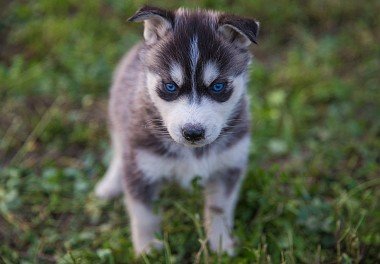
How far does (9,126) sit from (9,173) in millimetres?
718

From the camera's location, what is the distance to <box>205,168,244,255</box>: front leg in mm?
4336

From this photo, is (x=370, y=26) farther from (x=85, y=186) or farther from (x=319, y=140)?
(x=85, y=186)

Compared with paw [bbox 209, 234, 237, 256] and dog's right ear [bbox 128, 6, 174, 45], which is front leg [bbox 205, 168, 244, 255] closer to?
paw [bbox 209, 234, 237, 256]

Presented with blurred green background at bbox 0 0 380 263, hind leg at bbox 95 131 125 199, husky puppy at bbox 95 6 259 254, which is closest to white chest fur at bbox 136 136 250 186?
husky puppy at bbox 95 6 259 254

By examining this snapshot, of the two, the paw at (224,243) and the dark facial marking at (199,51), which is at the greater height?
the dark facial marking at (199,51)

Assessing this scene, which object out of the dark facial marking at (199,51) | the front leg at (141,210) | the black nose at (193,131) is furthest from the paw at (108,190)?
the black nose at (193,131)

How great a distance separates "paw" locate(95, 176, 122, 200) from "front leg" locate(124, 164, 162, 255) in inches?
27.4

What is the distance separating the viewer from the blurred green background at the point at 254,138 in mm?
4516

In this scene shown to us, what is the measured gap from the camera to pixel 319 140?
570 centimetres

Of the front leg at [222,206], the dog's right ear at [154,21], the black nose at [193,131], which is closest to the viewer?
the black nose at [193,131]

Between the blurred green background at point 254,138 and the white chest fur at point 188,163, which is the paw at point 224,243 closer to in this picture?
the blurred green background at point 254,138

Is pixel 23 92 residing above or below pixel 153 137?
below

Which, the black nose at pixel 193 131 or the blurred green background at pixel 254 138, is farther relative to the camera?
the blurred green background at pixel 254 138

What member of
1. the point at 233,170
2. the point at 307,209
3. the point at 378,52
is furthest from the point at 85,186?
the point at 378,52
